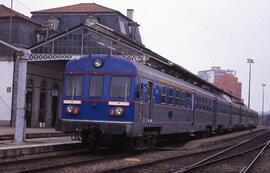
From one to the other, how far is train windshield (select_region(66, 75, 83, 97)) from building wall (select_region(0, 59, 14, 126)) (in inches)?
725

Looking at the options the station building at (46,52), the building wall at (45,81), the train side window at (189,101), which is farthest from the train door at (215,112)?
the building wall at (45,81)

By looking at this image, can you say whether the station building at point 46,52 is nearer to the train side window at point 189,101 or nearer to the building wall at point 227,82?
the train side window at point 189,101

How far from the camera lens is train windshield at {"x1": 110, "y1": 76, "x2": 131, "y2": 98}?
632 inches

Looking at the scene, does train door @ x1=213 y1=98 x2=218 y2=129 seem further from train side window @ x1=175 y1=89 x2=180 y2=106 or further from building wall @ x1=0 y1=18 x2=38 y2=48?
building wall @ x1=0 y1=18 x2=38 y2=48

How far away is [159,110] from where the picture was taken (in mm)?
18797

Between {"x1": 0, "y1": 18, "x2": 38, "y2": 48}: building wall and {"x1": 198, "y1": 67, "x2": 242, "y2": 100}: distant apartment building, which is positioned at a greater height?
{"x1": 198, "y1": 67, "x2": 242, "y2": 100}: distant apartment building

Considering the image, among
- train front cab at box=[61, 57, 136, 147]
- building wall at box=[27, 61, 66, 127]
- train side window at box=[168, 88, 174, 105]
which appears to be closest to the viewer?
train front cab at box=[61, 57, 136, 147]

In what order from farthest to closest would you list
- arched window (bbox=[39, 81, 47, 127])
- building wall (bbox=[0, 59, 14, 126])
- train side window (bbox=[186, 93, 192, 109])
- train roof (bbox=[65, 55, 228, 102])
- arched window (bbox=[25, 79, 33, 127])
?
arched window (bbox=[39, 81, 47, 127]) → arched window (bbox=[25, 79, 33, 127]) → building wall (bbox=[0, 59, 14, 126]) → train side window (bbox=[186, 93, 192, 109]) → train roof (bbox=[65, 55, 228, 102])

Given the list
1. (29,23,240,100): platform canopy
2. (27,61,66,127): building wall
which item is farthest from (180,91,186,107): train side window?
(27,61,66,127): building wall

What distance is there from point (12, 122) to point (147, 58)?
1116 centimetres

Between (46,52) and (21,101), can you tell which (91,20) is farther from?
(21,101)

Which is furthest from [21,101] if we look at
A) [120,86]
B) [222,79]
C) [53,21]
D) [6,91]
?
[222,79]

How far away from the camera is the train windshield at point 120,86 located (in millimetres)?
16062

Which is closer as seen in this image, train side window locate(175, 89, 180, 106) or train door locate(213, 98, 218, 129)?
train side window locate(175, 89, 180, 106)
